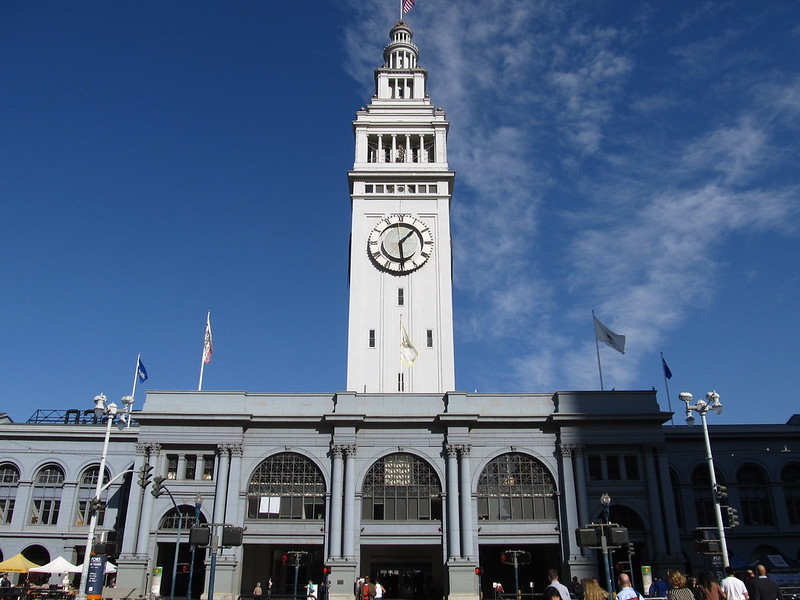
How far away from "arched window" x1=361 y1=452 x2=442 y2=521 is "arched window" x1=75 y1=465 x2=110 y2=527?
21.4m

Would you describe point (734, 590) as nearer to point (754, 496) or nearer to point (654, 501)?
point (654, 501)

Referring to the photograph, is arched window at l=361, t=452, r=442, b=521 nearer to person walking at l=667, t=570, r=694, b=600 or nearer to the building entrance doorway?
the building entrance doorway

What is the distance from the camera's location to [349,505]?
165 feet

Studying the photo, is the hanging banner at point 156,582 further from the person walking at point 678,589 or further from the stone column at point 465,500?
the person walking at point 678,589

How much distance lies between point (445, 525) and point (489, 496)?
153 inches

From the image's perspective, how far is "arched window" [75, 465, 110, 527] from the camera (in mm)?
56375

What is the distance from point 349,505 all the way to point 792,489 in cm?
3581

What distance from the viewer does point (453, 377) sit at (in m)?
61.4

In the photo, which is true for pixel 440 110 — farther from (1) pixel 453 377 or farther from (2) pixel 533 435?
(2) pixel 533 435

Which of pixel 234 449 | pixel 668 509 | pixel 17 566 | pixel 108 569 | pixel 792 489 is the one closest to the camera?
pixel 17 566

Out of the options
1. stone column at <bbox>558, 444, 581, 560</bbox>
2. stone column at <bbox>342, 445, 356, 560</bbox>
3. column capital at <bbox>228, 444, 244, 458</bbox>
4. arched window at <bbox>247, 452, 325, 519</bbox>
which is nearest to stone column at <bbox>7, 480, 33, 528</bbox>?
column capital at <bbox>228, 444, 244, 458</bbox>

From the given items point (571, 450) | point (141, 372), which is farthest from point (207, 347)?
point (571, 450)

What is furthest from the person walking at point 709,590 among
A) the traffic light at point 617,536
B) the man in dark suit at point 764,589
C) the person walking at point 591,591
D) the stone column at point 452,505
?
the stone column at point 452,505

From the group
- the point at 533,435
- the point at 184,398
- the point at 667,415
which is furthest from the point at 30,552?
the point at 667,415
